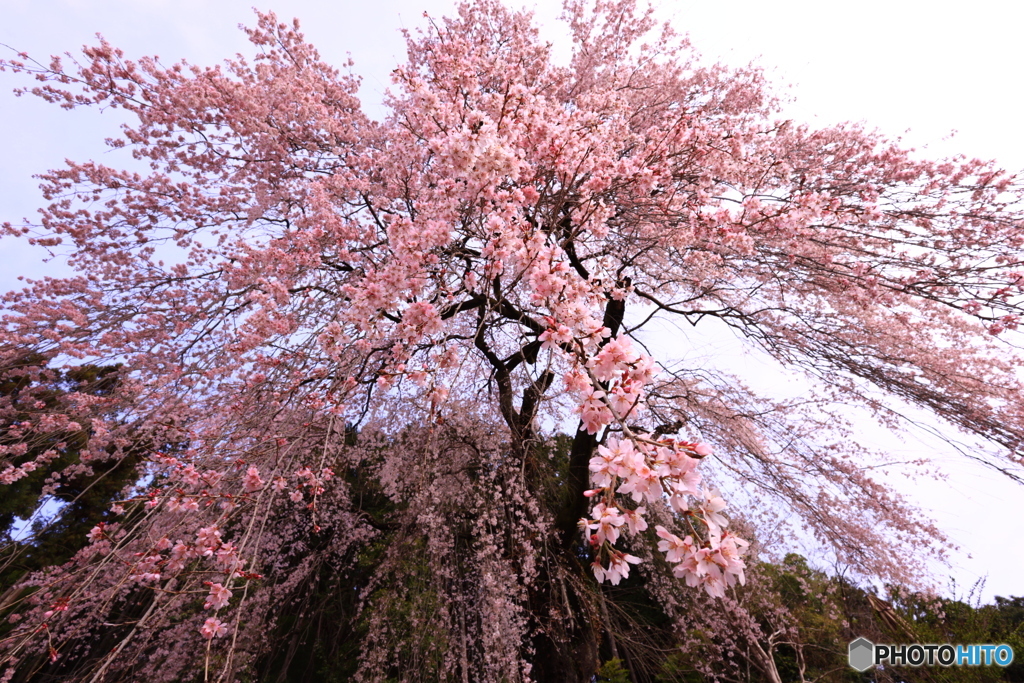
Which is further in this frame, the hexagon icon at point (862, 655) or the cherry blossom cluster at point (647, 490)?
the hexagon icon at point (862, 655)

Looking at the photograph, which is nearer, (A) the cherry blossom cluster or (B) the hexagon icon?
(A) the cherry blossom cluster

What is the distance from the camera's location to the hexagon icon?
3486 millimetres

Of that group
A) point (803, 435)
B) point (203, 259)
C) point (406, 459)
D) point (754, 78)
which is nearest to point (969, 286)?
point (803, 435)

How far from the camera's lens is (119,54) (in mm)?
3883

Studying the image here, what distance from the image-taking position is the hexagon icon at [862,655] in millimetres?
3486

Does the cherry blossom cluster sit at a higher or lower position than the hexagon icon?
lower

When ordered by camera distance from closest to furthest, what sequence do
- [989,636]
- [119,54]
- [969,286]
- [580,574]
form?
1. [969,286]
2. [119,54]
3. [580,574]
4. [989,636]

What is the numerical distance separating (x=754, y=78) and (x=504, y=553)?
604cm

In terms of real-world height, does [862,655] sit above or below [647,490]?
above

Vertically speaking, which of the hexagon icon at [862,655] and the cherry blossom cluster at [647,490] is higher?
the hexagon icon at [862,655]

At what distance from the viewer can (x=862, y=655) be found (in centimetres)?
354

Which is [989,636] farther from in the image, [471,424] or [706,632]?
[471,424]

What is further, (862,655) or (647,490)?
(862,655)

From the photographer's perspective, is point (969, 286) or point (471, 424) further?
point (471, 424)
